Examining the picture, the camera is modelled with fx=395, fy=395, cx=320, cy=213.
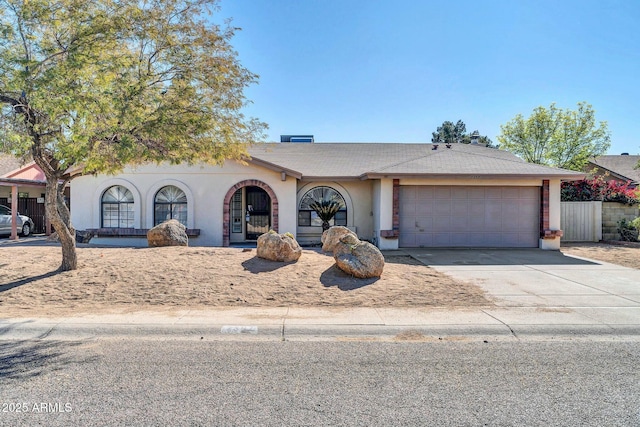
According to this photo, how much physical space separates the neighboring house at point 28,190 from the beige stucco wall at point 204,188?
625 centimetres

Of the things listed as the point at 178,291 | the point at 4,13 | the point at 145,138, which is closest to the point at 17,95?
the point at 4,13

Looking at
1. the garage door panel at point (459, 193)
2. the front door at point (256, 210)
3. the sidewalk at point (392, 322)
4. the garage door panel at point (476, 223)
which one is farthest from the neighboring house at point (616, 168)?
the sidewalk at point (392, 322)

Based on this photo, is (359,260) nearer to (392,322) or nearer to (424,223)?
(392,322)

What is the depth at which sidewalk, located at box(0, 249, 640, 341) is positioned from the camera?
5.67 m

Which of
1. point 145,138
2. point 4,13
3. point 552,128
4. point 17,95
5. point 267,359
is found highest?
point 552,128

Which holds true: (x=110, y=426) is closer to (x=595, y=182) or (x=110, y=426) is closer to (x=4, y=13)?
(x=4, y=13)

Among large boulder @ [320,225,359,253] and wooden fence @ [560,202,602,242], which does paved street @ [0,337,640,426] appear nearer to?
large boulder @ [320,225,359,253]

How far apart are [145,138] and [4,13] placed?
3.04m

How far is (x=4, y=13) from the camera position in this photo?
23.0ft

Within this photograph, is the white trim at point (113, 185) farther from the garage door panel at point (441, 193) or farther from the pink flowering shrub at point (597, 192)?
the pink flowering shrub at point (597, 192)

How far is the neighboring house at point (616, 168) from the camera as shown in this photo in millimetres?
25250

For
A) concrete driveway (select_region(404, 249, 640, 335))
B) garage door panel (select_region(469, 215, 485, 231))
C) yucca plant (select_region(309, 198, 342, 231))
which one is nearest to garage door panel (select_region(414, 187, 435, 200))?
garage door panel (select_region(469, 215, 485, 231))

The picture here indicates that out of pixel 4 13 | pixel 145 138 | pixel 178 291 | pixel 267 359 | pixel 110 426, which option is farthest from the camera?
pixel 145 138

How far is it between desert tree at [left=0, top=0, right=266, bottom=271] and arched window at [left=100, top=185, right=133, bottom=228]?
701cm
